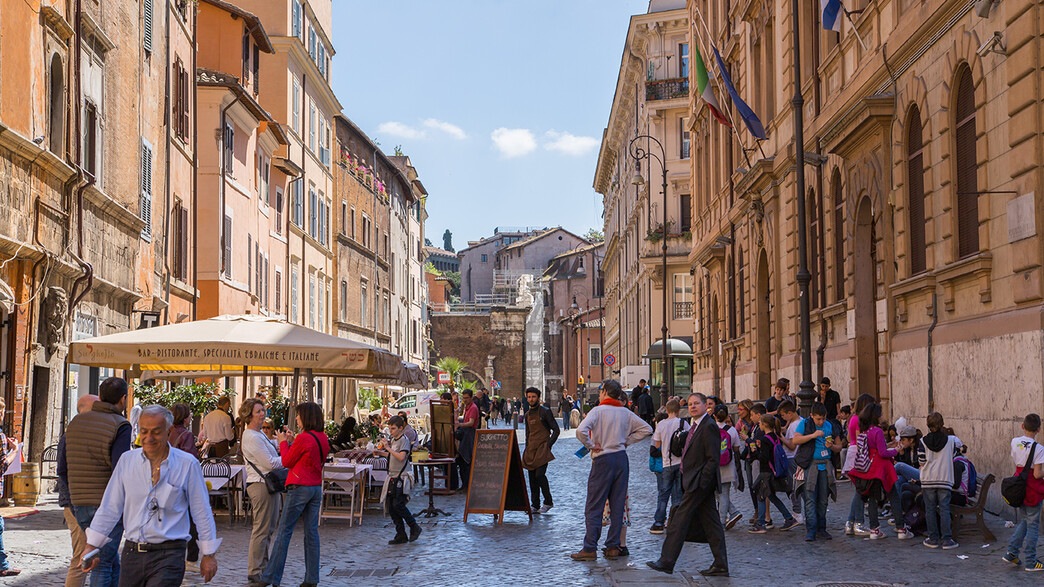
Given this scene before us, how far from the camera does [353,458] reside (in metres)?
17.0

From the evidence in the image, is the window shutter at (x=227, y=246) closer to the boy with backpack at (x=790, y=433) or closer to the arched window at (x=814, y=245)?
the arched window at (x=814, y=245)

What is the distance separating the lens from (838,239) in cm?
2192

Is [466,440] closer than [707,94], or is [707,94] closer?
[466,440]

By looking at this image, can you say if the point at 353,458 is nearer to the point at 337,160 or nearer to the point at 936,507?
the point at 936,507

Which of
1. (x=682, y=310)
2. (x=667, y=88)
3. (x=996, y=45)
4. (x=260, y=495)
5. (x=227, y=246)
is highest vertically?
(x=667, y=88)

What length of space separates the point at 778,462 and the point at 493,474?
3.79 meters

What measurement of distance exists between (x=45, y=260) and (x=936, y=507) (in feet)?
40.9

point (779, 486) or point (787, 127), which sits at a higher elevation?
point (787, 127)

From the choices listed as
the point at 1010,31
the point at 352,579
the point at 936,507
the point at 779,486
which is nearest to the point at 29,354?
the point at 352,579

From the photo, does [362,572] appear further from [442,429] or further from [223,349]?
[442,429]

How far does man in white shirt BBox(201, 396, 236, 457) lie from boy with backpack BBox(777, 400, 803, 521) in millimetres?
7469

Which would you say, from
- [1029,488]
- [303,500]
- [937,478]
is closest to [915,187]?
[937,478]

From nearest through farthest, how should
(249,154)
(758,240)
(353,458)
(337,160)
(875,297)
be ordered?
(353,458) < (875,297) < (758,240) < (249,154) < (337,160)

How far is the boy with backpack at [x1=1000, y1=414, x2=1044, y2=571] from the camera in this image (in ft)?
33.8
